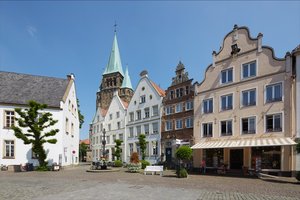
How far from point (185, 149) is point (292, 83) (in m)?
11.8

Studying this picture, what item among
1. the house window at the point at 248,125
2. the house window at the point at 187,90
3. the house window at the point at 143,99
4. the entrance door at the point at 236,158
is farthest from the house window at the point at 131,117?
the house window at the point at 248,125

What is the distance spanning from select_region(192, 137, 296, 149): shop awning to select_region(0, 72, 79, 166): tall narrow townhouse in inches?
709

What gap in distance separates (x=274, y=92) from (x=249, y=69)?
3832mm

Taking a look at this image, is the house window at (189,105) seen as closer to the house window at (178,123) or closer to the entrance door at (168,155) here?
the house window at (178,123)

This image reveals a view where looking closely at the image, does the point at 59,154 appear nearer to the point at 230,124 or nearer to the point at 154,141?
the point at 154,141

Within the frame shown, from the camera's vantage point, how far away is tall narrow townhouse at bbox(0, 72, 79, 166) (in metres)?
32.8

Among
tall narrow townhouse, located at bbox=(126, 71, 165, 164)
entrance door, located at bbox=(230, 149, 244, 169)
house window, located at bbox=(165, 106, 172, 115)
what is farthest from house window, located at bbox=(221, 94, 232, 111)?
tall narrow townhouse, located at bbox=(126, 71, 165, 164)

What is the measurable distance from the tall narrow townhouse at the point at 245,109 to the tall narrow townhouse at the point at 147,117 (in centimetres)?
1034

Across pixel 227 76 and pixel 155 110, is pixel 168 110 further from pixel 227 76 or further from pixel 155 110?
pixel 227 76

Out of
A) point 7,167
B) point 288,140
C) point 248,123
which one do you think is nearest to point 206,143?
point 248,123

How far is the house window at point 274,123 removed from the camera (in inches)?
1002

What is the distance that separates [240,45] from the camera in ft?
97.6

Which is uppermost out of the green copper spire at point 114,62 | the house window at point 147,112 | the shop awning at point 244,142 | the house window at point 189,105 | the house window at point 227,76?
the green copper spire at point 114,62

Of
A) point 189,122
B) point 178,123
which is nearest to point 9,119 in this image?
point 178,123
